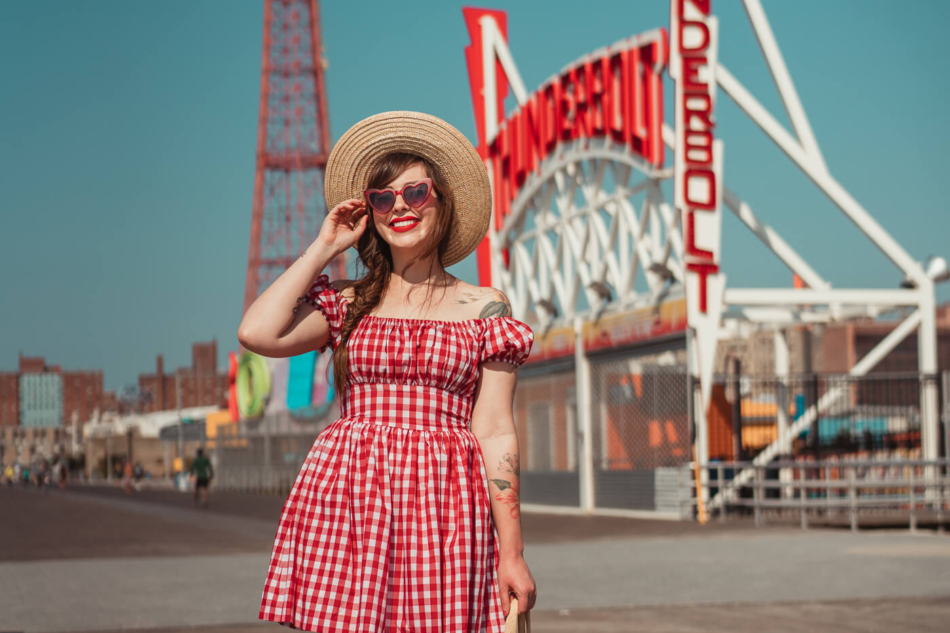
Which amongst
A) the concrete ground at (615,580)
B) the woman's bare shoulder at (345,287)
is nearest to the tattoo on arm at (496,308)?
the woman's bare shoulder at (345,287)

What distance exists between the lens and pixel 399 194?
11.9 feet

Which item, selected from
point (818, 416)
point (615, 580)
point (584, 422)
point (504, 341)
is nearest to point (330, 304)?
point (504, 341)

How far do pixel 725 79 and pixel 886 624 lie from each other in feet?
44.7

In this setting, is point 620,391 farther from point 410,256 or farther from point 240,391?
point 240,391

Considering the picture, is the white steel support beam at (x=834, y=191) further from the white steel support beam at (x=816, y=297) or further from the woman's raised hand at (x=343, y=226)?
the woman's raised hand at (x=343, y=226)

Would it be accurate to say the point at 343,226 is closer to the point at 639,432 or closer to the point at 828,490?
the point at 828,490

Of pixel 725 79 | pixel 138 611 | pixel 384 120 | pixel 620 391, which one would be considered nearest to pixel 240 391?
pixel 620 391

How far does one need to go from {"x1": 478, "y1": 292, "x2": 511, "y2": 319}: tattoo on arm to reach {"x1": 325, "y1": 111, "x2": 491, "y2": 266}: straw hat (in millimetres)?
215

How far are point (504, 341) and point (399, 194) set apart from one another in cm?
Result: 49

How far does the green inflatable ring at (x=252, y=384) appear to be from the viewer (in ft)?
158

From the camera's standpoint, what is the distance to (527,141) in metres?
27.0

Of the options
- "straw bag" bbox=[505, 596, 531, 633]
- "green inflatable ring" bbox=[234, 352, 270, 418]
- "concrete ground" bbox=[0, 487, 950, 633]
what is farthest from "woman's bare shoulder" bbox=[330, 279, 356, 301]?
"green inflatable ring" bbox=[234, 352, 270, 418]

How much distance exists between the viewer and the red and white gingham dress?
10.9 ft

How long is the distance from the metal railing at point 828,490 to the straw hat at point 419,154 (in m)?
15.1
